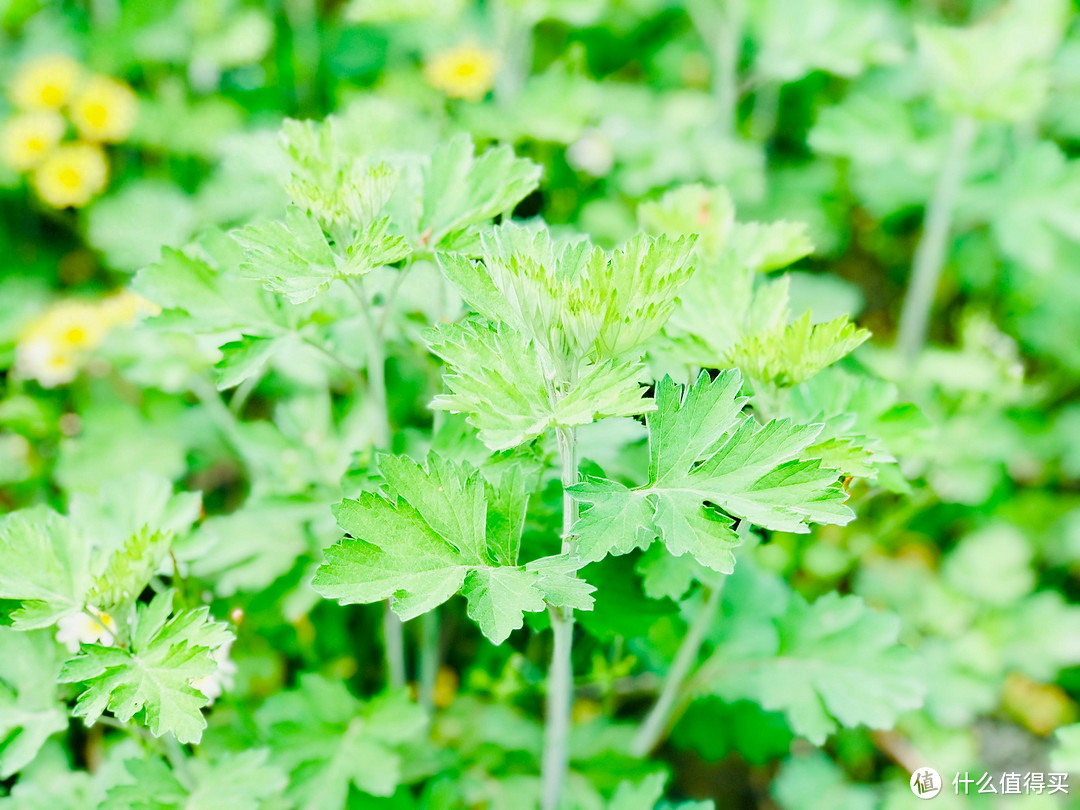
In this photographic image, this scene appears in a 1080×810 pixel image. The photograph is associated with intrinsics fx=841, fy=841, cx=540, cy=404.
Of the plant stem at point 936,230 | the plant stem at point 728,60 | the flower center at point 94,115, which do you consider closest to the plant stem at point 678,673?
the plant stem at point 936,230

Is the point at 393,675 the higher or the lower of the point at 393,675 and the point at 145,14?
the lower

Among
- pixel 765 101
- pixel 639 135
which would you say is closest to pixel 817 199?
pixel 765 101

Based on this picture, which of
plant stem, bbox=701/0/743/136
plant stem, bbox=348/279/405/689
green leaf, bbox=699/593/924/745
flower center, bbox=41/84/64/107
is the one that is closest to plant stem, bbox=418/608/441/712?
plant stem, bbox=348/279/405/689

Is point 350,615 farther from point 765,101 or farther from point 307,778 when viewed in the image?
point 765,101

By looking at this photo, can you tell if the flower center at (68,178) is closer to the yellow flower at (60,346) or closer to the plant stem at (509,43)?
the yellow flower at (60,346)

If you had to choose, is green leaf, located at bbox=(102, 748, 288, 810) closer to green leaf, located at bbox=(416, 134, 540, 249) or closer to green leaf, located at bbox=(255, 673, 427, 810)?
green leaf, located at bbox=(255, 673, 427, 810)

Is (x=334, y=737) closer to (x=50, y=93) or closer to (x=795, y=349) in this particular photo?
(x=795, y=349)

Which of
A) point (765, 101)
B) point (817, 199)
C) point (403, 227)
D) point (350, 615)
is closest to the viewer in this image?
point (403, 227)
